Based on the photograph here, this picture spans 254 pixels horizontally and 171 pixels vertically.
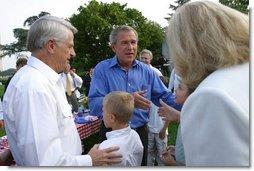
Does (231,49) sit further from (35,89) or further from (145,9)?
(145,9)

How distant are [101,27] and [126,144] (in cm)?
50

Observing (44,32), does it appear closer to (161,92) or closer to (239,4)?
(239,4)

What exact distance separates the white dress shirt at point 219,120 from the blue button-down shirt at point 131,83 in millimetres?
1052

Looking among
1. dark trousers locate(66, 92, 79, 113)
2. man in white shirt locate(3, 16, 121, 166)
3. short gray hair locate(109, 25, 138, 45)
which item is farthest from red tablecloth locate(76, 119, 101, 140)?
man in white shirt locate(3, 16, 121, 166)

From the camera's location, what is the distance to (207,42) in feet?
2.70

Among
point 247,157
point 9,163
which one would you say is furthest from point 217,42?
point 9,163

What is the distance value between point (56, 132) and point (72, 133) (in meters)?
0.12

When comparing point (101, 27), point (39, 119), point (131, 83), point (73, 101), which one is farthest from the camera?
point (73, 101)

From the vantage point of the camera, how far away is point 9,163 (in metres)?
1.40

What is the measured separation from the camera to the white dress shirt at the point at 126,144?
1.47 meters

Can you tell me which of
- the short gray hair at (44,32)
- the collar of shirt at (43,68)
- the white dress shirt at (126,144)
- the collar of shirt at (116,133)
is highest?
the short gray hair at (44,32)

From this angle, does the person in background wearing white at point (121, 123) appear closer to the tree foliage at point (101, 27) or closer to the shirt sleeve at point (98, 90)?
the tree foliage at point (101, 27)

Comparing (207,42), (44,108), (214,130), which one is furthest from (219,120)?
(44,108)

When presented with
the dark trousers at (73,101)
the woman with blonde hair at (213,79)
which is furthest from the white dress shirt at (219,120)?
the dark trousers at (73,101)
